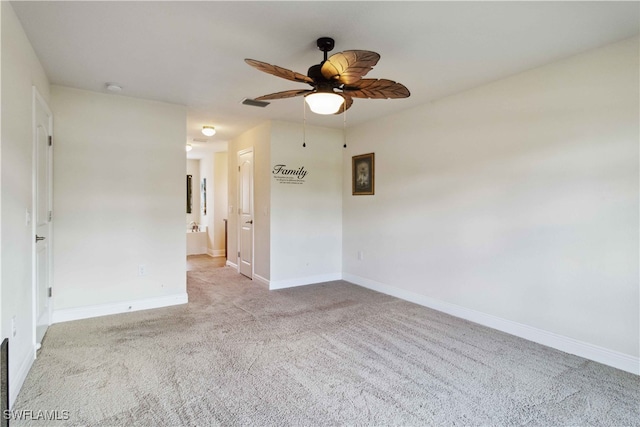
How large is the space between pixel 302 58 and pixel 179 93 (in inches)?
63.9

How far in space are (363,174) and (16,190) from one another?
12.9 ft

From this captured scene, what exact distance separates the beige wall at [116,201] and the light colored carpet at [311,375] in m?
0.40

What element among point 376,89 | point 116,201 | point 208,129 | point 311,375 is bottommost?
point 311,375

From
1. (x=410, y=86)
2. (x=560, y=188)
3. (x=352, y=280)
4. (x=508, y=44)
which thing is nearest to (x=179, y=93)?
(x=410, y=86)

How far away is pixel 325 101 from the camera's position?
233 centimetres

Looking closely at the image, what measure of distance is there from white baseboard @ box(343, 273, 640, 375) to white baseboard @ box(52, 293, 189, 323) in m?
2.80

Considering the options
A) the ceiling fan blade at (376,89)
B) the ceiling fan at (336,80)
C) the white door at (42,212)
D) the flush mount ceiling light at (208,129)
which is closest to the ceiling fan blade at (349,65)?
the ceiling fan at (336,80)

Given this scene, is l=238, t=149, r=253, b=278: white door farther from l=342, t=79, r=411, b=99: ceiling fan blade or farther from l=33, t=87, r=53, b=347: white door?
l=342, t=79, r=411, b=99: ceiling fan blade

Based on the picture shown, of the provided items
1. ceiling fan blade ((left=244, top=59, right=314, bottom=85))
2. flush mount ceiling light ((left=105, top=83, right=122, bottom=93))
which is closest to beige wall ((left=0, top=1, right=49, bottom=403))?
flush mount ceiling light ((left=105, top=83, right=122, bottom=93))

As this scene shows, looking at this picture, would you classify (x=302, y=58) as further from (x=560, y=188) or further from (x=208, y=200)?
(x=208, y=200)

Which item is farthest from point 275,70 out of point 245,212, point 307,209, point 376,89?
point 245,212

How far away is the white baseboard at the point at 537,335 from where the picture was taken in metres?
2.56

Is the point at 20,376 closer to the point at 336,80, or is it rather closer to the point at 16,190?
the point at 16,190

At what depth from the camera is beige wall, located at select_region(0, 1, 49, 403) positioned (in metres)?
1.99
